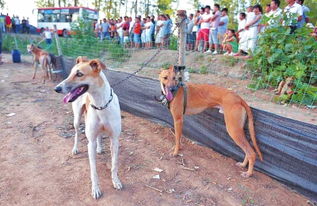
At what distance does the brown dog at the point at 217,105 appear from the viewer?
10.3ft

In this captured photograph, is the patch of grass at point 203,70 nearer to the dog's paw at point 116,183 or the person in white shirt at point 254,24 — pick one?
the person in white shirt at point 254,24

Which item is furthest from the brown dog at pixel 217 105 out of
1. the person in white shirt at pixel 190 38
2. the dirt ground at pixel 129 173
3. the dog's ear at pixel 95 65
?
the person in white shirt at pixel 190 38

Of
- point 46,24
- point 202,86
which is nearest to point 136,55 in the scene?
point 202,86

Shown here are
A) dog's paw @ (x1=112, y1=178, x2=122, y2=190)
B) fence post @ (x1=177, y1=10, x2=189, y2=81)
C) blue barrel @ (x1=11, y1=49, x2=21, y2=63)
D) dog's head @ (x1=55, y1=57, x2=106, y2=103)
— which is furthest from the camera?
blue barrel @ (x1=11, y1=49, x2=21, y2=63)

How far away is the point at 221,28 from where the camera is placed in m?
8.20

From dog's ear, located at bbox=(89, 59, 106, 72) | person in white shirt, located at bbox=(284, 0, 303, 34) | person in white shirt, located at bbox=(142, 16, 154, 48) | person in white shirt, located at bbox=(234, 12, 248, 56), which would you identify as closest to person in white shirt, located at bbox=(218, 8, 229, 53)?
person in white shirt, located at bbox=(234, 12, 248, 56)

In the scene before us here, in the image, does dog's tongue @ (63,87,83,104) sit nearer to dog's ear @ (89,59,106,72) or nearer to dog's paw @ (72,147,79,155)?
dog's ear @ (89,59,106,72)

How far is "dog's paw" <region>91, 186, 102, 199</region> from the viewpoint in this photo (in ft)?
8.79

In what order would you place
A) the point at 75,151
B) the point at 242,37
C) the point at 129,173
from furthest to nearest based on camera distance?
the point at 242,37, the point at 75,151, the point at 129,173

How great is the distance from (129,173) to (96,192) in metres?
0.56

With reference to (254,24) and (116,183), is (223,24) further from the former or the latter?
(116,183)

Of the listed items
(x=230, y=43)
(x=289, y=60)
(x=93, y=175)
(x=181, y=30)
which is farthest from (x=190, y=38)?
(x=93, y=175)

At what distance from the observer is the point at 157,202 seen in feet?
8.80

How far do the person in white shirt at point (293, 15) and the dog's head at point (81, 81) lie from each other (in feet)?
14.8
